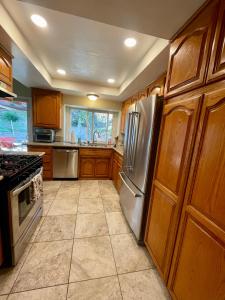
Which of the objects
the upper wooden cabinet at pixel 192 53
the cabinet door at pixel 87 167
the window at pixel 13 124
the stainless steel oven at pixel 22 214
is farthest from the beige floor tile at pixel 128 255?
the window at pixel 13 124

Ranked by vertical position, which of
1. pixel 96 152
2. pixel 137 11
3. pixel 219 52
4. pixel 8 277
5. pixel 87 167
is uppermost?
pixel 137 11

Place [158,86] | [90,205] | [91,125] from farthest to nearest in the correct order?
1. [91,125]
2. [90,205]
3. [158,86]

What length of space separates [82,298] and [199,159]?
4.72 ft

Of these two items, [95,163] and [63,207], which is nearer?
[63,207]

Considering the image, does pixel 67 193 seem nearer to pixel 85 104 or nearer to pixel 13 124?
pixel 85 104

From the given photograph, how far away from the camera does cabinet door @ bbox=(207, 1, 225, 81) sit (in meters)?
0.86

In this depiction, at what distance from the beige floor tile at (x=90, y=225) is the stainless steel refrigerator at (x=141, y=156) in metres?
0.41

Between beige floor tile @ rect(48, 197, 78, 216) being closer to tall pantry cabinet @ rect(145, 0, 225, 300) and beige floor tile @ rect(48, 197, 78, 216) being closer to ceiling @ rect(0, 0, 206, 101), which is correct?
tall pantry cabinet @ rect(145, 0, 225, 300)

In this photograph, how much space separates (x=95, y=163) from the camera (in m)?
3.78

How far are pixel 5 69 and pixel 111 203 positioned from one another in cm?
261

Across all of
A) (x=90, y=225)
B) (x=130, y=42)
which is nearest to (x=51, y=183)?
(x=90, y=225)

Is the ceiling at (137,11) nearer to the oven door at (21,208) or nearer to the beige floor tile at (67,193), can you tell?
the oven door at (21,208)

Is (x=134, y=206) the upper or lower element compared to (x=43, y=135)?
lower

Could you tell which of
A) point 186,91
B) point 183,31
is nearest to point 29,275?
point 186,91
